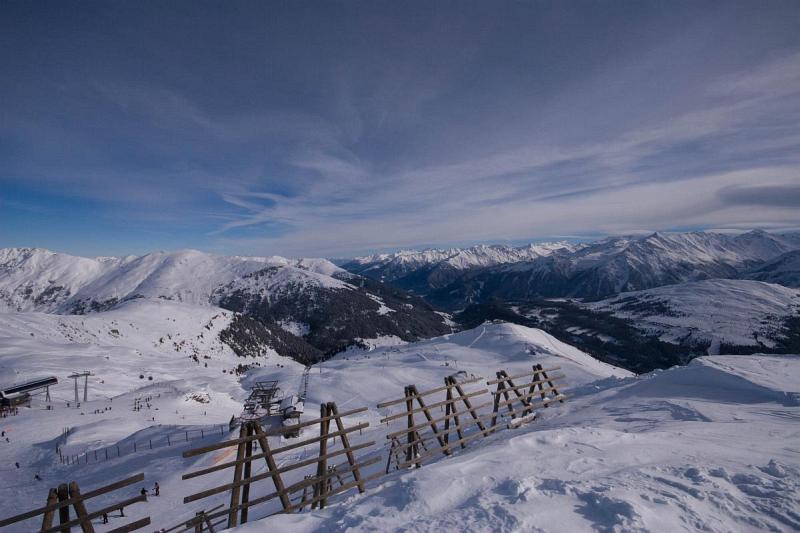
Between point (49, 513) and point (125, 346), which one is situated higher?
point (49, 513)

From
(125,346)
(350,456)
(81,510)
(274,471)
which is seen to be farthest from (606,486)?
(125,346)

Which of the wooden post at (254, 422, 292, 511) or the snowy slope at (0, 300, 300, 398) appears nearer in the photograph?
the wooden post at (254, 422, 292, 511)

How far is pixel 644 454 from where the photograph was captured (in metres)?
9.05

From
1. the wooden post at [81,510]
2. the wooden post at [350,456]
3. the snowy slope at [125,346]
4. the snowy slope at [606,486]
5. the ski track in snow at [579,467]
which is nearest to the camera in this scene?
the snowy slope at [606,486]

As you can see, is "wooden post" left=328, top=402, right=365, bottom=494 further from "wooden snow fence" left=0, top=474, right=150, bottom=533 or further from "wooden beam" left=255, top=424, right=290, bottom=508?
"wooden snow fence" left=0, top=474, right=150, bottom=533

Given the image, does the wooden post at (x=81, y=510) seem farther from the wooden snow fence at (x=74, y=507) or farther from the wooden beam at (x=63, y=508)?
the wooden beam at (x=63, y=508)

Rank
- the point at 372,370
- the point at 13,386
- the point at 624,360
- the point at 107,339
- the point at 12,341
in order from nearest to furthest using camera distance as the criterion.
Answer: the point at 13,386 → the point at 372,370 → the point at 12,341 → the point at 107,339 → the point at 624,360

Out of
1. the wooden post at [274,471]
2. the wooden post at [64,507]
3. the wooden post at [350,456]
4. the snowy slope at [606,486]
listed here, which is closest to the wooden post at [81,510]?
the wooden post at [64,507]

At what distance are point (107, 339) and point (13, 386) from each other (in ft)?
213

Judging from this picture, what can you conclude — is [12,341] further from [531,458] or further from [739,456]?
[739,456]

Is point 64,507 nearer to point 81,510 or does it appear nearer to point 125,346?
A: point 81,510

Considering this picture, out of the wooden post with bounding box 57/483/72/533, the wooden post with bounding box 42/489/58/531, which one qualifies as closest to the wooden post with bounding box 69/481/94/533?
the wooden post with bounding box 57/483/72/533

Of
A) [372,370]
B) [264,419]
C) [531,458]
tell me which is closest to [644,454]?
[531,458]

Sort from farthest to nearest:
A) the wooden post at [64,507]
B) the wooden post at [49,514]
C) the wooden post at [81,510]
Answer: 1. the wooden post at [64,507]
2. the wooden post at [81,510]
3. the wooden post at [49,514]
